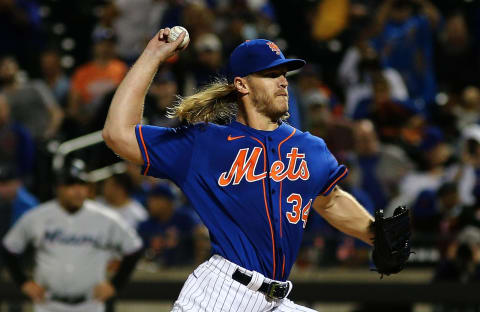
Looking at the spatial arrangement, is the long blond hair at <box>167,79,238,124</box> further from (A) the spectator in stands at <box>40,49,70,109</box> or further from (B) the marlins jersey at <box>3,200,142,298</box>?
(A) the spectator in stands at <box>40,49,70,109</box>

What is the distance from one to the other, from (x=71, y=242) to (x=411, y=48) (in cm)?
493

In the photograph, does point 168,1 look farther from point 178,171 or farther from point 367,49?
point 178,171

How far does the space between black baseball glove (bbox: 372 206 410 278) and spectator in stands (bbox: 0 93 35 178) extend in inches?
219

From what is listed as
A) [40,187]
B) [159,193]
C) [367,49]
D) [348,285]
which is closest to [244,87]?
[348,285]

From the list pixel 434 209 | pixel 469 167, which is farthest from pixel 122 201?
pixel 469 167

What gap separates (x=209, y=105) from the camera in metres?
4.14

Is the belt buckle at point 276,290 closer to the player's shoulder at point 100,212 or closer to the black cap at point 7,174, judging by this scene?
the player's shoulder at point 100,212

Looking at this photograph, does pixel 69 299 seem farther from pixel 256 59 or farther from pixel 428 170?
pixel 256 59

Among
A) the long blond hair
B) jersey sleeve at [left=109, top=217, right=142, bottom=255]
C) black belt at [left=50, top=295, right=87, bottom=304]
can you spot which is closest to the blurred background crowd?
jersey sleeve at [left=109, top=217, right=142, bottom=255]

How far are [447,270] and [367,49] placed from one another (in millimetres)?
3616

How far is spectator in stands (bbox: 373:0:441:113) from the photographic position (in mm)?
10438

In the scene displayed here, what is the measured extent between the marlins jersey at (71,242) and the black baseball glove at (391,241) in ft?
11.3

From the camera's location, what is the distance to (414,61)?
1051 centimetres

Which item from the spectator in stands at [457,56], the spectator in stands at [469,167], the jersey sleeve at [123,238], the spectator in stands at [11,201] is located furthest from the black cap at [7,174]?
the spectator in stands at [457,56]
